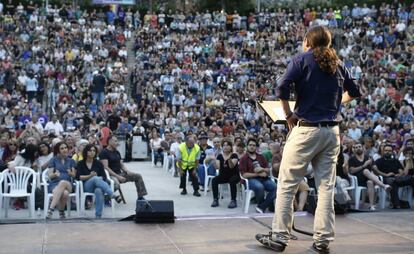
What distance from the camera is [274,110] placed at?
16.4 ft

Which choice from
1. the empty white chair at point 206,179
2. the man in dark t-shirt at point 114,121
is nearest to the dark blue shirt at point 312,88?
the empty white chair at point 206,179

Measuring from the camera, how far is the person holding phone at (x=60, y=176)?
8.07 m

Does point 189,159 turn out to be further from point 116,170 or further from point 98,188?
point 98,188

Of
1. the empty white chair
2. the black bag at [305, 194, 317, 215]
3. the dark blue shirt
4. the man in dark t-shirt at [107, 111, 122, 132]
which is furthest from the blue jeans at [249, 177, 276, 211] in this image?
the man in dark t-shirt at [107, 111, 122, 132]

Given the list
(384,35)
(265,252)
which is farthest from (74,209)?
(384,35)

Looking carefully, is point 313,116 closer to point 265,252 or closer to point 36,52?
point 265,252

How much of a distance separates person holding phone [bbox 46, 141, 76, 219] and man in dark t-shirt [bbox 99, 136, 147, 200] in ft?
2.51

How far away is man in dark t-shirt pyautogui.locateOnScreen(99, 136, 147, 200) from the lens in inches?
380

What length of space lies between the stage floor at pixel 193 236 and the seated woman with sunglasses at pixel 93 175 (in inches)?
105

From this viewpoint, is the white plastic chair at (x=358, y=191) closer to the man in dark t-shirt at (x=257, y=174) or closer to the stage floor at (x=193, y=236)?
the man in dark t-shirt at (x=257, y=174)

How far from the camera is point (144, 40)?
2562 centimetres

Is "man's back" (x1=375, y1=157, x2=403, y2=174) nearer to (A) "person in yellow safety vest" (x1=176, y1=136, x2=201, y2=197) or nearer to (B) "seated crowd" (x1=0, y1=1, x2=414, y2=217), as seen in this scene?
(B) "seated crowd" (x1=0, y1=1, x2=414, y2=217)

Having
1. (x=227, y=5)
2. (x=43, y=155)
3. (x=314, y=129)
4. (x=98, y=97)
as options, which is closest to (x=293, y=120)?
(x=314, y=129)

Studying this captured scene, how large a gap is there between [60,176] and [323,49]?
5393 millimetres
